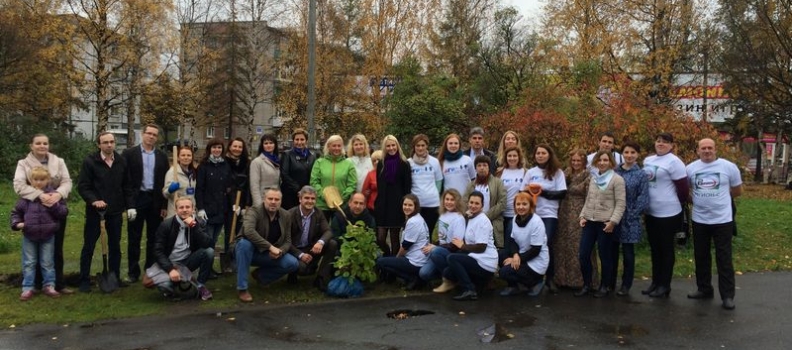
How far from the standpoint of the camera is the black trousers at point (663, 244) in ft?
22.4

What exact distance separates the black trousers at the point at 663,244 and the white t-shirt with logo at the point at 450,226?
2.04 m

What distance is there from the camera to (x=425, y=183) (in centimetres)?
768

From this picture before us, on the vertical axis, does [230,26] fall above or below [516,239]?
above

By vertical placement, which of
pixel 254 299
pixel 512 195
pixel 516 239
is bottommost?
pixel 254 299

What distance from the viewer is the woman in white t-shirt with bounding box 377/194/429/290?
7.19 metres

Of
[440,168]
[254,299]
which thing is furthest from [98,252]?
[440,168]

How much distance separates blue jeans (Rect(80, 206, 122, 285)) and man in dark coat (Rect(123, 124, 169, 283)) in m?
0.18

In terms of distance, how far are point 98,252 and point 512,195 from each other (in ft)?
20.3

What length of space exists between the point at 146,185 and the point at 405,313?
329 cm

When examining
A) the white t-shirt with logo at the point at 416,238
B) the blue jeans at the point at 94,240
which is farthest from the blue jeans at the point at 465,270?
the blue jeans at the point at 94,240

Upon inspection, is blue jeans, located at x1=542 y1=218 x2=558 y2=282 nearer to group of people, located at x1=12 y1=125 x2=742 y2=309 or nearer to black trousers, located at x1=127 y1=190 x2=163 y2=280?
group of people, located at x1=12 y1=125 x2=742 y2=309

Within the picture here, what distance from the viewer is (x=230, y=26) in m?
43.2

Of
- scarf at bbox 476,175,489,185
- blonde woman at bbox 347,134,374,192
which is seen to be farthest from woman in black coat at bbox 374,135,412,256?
scarf at bbox 476,175,489,185

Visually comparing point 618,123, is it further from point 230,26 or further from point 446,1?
point 230,26
